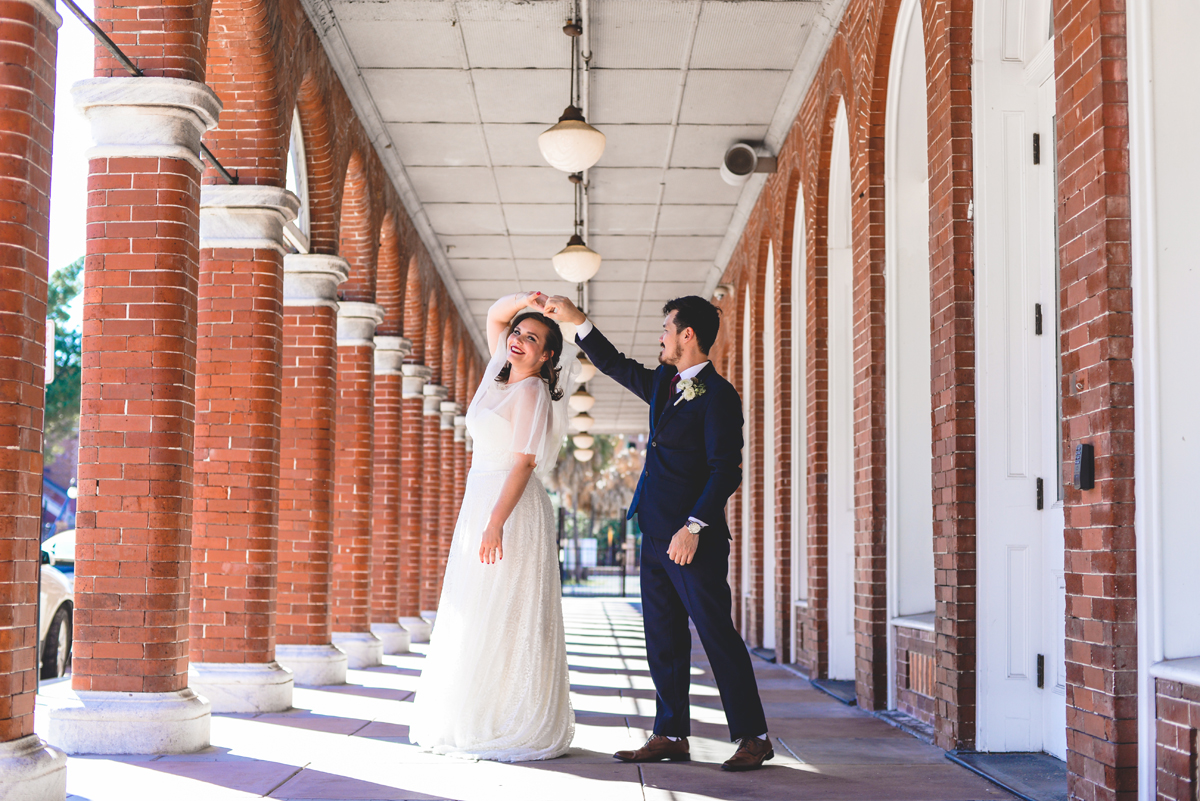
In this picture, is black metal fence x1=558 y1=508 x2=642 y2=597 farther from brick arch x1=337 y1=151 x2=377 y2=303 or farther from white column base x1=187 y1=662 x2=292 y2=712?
white column base x1=187 y1=662 x2=292 y2=712

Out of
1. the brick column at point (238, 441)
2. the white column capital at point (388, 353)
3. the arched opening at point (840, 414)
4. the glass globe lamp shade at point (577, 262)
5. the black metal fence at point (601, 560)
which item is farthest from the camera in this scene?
the black metal fence at point (601, 560)

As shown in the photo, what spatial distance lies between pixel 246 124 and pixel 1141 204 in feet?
18.9

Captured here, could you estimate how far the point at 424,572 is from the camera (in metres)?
18.0

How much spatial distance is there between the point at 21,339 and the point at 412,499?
38.8 ft

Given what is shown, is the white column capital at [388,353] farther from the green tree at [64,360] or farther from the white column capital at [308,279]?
the green tree at [64,360]

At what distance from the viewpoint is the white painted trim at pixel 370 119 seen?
28.8 feet

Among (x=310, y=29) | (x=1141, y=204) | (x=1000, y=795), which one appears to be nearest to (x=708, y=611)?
(x=1000, y=795)

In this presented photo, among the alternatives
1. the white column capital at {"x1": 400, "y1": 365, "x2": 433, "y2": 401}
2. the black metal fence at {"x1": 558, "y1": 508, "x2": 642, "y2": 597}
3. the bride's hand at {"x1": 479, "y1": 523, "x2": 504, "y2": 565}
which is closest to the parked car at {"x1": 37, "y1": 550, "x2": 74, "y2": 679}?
the white column capital at {"x1": 400, "y1": 365, "x2": 433, "y2": 401}

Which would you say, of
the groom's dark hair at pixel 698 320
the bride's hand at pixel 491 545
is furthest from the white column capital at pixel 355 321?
the groom's dark hair at pixel 698 320

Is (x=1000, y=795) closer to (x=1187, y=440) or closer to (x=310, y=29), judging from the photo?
(x=1187, y=440)

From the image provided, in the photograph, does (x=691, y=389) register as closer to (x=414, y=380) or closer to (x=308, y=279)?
(x=308, y=279)

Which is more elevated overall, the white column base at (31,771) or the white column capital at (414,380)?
the white column capital at (414,380)

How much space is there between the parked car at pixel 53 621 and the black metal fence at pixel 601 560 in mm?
16915

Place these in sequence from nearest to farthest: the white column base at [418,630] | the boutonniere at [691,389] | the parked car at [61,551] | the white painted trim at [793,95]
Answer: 1. the boutonniere at [691,389]
2. the white painted trim at [793,95]
3. the parked car at [61,551]
4. the white column base at [418,630]
